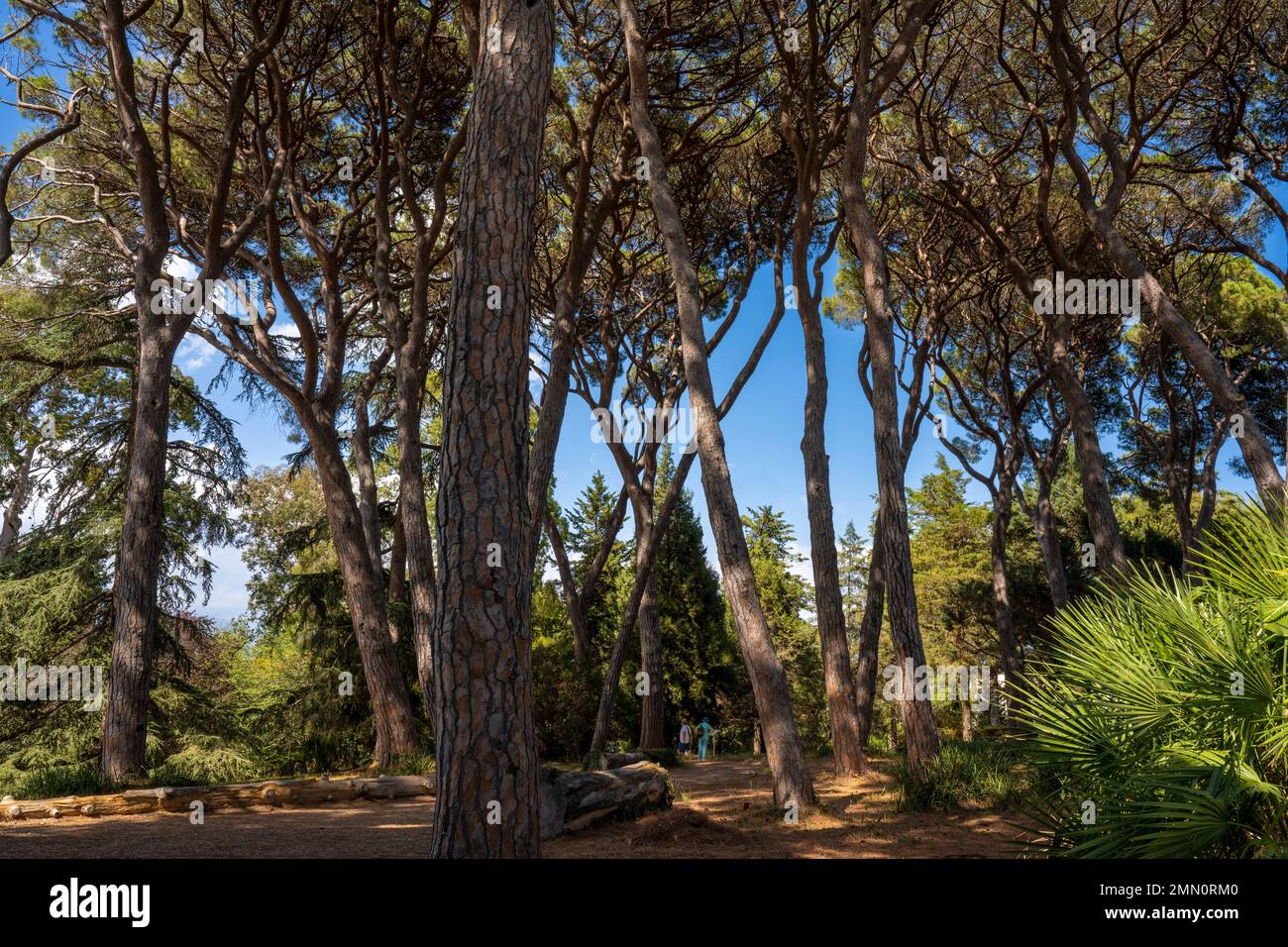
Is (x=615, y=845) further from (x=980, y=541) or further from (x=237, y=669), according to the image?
(x=980, y=541)

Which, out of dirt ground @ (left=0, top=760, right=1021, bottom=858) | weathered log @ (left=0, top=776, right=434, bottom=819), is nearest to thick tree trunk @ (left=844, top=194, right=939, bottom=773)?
dirt ground @ (left=0, top=760, right=1021, bottom=858)

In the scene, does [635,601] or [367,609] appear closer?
[367,609]

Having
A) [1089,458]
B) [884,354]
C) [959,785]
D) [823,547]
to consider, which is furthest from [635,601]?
[1089,458]

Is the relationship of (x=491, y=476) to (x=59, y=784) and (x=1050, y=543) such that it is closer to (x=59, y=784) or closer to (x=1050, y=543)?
(x=59, y=784)

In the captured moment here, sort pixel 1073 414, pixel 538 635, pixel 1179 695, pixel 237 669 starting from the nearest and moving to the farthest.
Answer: pixel 1179 695 < pixel 1073 414 < pixel 538 635 < pixel 237 669

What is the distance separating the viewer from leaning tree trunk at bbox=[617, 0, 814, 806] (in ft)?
23.1

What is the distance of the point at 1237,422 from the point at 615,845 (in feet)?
28.1

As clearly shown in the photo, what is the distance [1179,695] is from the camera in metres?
2.72

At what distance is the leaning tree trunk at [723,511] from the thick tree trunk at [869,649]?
10.1ft

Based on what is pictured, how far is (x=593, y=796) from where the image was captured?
22.4 feet

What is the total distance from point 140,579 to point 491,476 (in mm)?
7324

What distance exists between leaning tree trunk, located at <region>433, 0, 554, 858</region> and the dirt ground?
8.31 ft

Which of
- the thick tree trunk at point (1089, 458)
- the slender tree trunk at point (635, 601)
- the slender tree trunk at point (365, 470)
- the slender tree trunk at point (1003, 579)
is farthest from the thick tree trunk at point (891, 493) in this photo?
the slender tree trunk at point (1003, 579)
